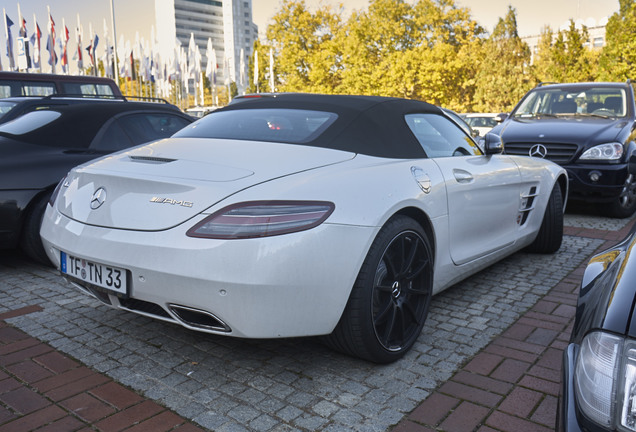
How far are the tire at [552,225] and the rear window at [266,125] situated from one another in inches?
105

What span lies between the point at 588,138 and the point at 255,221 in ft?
19.4

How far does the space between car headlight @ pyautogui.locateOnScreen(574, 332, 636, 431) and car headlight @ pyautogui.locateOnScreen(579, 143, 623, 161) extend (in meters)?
6.02

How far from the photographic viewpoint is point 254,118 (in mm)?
3416

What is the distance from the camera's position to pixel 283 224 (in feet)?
7.79

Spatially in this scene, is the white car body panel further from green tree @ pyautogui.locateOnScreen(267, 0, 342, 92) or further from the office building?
the office building

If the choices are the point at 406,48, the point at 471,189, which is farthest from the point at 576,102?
the point at 406,48

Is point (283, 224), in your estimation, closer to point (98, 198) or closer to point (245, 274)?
point (245, 274)

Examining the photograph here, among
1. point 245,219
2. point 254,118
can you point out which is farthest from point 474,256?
point 245,219

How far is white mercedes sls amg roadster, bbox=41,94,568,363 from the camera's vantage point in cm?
236

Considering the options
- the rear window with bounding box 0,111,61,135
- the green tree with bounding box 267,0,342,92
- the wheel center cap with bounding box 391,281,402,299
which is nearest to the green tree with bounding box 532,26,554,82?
the green tree with bounding box 267,0,342,92

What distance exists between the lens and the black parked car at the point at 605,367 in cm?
134

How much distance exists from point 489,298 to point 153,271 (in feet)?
8.30

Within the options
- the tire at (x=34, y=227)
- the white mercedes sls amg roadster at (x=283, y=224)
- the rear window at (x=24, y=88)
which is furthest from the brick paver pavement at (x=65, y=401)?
the rear window at (x=24, y=88)

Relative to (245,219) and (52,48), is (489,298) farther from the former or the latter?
(52,48)
